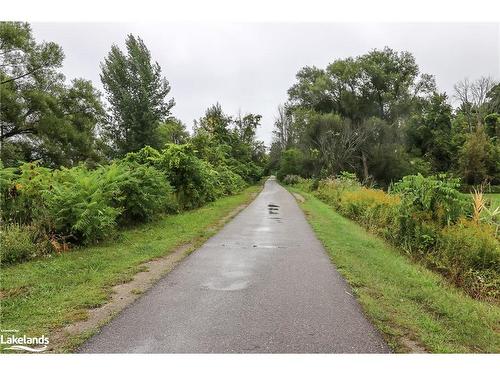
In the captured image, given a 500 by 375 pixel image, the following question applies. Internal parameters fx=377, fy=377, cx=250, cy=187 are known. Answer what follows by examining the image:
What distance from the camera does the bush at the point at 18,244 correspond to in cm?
709

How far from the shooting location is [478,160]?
131 ft

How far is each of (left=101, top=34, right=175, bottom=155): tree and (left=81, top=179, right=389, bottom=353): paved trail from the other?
28.8m

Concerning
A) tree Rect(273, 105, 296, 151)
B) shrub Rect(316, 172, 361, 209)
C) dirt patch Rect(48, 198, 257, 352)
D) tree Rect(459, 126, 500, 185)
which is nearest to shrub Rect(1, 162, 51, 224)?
dirt patch Rect(48, 198, 257, 352)

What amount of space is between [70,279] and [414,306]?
5332 mm

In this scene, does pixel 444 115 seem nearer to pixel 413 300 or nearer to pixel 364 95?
pixel 364 95

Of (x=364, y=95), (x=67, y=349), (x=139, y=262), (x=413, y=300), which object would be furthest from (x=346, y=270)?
(x=364, y=95)

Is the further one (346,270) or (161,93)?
(161,93)

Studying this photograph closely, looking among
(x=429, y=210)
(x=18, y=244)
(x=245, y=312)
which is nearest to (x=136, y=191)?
(x=18, y=244)

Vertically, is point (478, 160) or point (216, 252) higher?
point (478, 160)

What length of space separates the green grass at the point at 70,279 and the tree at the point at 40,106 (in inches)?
799

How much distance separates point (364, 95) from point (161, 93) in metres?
25.9

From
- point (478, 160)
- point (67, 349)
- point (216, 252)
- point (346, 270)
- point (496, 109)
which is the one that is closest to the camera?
point (67, 349)

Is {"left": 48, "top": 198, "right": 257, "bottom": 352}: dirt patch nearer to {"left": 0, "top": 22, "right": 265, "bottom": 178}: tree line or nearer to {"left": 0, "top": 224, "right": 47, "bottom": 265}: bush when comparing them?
{"left": 0, "top": 224, "right": 47, "bottom": 265}: bush

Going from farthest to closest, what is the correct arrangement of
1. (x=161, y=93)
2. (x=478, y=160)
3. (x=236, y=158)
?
(x=236, y=158), (x=478, y=160), (x=161, y=93)
